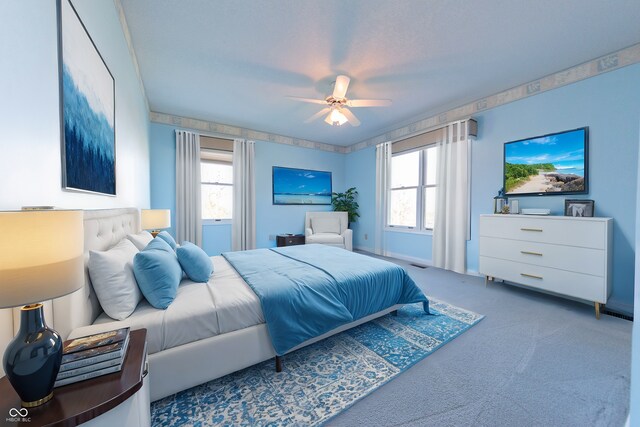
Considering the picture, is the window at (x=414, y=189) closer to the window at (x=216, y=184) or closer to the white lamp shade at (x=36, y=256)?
the window at (x=216, y=184)

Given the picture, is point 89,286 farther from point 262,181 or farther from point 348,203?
point 348,203

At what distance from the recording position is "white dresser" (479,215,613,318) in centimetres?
227

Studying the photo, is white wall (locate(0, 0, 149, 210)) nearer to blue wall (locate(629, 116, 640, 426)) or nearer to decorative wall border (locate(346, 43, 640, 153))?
blue wall (locate(629, 116, 640, 426))

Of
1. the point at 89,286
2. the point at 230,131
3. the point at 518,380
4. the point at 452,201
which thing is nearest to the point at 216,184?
the point at 230,131

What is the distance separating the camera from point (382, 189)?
16.4ft

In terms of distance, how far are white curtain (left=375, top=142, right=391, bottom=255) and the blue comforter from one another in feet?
8.39

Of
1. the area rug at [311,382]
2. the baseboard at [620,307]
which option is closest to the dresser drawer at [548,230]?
the baseboard at [620,307]

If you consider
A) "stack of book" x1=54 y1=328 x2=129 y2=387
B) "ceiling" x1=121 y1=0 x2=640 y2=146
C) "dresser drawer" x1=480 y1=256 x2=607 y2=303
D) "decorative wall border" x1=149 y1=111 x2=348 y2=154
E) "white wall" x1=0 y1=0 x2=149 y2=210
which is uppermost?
"ceiling" x1=121 y1=0 x2=640 y2=146

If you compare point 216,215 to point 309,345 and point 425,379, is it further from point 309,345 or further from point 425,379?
point 425,379

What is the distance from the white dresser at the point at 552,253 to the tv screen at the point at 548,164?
1.62 ft

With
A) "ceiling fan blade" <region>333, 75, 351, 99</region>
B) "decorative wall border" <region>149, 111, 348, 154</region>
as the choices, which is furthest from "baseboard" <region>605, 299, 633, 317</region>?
"decorative wall border" <region>149, 111, 348, 154</region>

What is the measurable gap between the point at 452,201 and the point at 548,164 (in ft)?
3.90

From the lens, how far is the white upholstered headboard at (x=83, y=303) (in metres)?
0.83

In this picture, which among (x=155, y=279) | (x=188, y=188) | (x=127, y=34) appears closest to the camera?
(x=155, y=279)
